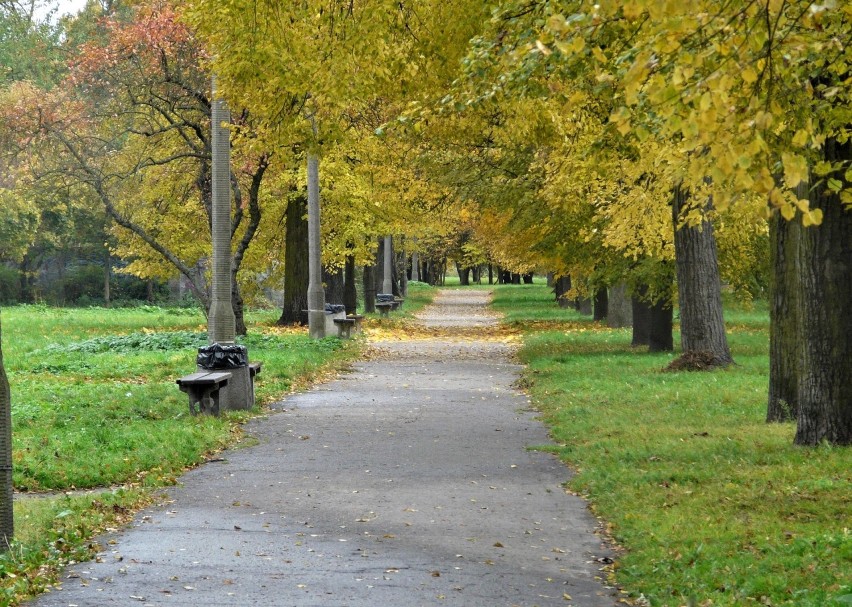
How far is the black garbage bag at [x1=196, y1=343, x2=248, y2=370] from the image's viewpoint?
668 inches

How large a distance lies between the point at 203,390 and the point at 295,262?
21683 millimetres

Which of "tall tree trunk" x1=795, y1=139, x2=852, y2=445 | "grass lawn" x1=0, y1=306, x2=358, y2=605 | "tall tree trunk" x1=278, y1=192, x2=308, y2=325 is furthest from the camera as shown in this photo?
"tall tree trunk" x1=278, y1=192, x2=308, y2=325

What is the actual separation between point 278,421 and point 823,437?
6.86m

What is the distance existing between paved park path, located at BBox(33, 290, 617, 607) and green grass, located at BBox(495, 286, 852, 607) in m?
0.37

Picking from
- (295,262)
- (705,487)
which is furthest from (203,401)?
(295,262)

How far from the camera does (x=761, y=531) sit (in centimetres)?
865

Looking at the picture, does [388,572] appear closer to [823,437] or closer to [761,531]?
[761,531]

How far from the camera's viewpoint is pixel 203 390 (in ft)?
52.5

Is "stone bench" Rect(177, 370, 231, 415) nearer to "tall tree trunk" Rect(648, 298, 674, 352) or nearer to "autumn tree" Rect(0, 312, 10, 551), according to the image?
"autumn tree" Rect(0, 312, 10, 551)

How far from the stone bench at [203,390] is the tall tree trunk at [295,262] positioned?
20986 millimetres

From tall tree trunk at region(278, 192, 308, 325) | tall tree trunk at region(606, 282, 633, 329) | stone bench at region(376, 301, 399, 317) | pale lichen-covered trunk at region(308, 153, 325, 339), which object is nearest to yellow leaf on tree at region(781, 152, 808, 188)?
pale lichen-covered trunk at region(308, 153, 325, 339)

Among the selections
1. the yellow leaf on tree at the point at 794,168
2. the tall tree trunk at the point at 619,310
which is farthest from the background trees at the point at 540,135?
the tall tree trunk at the point at 619,310

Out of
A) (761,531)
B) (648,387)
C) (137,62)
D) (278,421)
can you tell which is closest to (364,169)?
(137,62)

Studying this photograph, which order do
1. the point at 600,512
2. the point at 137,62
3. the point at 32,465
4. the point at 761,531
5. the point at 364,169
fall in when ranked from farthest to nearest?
the point at 364,169 < the point at 137,62 < the point at 32,465 < the point at 600,512 < the point at 761,531
